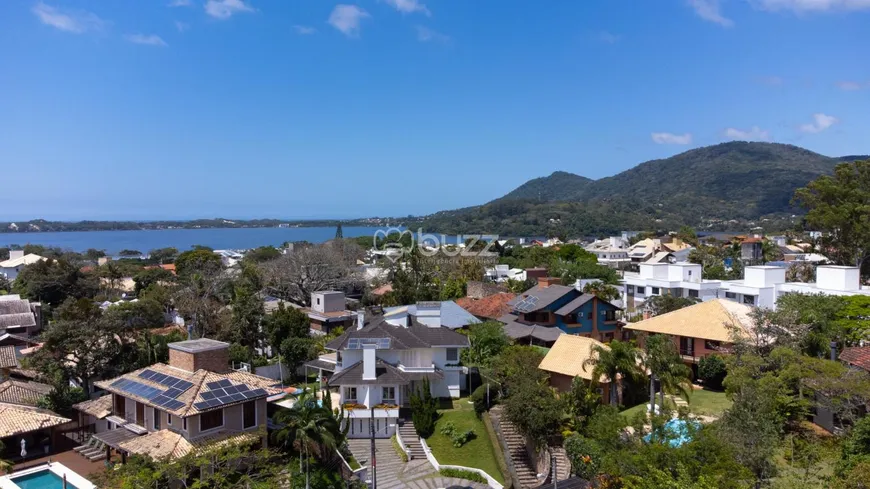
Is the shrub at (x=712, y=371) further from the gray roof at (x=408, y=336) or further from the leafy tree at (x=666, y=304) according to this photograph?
the gray roof at (x=408, y=336)

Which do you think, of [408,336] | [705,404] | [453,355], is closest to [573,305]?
[453,355]

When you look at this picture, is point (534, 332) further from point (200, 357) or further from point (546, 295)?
point (200, 357)

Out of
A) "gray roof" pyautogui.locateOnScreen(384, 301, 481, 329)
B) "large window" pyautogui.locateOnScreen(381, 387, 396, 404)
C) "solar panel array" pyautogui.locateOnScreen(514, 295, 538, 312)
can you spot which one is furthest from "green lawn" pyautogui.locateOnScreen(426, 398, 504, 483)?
"solar panel array" pyautogui.locateOnScreen(514, 295, 538, 312)

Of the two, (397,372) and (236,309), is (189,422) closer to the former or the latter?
(397,372)

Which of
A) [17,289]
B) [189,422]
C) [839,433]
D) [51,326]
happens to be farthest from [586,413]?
[17,289]

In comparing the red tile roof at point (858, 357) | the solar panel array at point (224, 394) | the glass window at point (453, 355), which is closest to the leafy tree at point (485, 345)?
the glass window at point (453, 355)
